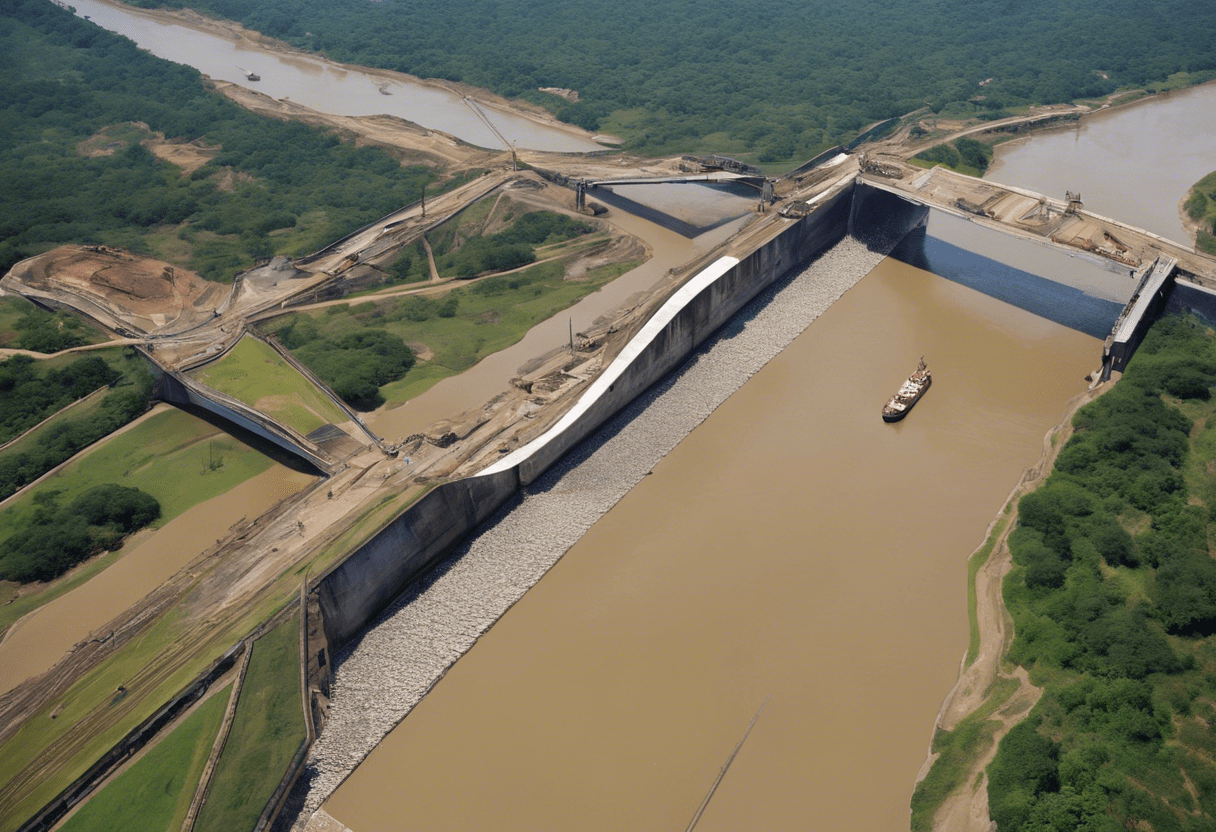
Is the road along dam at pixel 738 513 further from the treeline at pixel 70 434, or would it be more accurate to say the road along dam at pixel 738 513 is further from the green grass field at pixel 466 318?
the treeline at pixel 70 434

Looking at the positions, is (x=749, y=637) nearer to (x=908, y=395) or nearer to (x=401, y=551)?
(x=401, y=551)

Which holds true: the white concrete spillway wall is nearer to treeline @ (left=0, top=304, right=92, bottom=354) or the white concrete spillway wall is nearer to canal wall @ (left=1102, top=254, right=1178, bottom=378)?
canal wall @ (left=1102, top=254, right=1178, bottom=378)

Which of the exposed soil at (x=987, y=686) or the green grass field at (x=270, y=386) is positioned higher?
the green grass field at (x=270, y=386)

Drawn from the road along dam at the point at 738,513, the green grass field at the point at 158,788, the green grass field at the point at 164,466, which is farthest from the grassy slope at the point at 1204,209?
the green grass field at the point at 158,788

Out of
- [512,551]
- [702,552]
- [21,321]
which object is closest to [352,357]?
[512,551]

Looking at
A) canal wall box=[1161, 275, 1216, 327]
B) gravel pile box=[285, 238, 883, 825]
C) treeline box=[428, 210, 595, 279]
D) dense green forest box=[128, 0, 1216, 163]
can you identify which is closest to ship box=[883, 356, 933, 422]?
gravel pile box=[285, 238, 883, 825]
